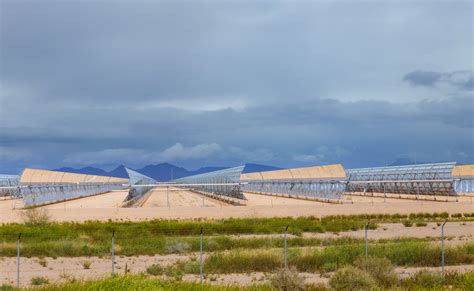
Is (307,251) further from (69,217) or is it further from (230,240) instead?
(69,217)

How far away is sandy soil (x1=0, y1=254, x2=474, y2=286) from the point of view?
14.8 m

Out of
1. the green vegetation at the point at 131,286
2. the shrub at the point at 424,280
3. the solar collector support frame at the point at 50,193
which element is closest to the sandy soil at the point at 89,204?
the solar collector support frame at the point at 50,193

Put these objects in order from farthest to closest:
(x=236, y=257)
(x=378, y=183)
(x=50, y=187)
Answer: (x=378, y=183) < (x=50, y=187) < (x=236, y=257)

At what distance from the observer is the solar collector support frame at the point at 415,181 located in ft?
165

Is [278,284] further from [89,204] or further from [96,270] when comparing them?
[89,204]

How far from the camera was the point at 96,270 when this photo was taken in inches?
653

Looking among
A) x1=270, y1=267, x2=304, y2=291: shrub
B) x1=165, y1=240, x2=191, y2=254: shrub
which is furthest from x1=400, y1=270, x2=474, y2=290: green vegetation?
x1=165, y1=240, x2=191, y2=254: shrub

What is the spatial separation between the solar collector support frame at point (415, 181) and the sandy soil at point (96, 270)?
34.9 meters

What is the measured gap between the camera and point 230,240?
21.3 meters

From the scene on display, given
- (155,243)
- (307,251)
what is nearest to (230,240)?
(155,243)

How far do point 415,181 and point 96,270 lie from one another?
4254 cm

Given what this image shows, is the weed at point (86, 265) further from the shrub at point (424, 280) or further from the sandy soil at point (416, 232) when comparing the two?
the sandy soil at point (416, 232)

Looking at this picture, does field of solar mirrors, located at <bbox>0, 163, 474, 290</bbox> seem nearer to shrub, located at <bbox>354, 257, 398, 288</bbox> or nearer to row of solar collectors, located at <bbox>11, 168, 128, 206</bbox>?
shrub, located at <bbox>354, 257, 398, 288</bbox>

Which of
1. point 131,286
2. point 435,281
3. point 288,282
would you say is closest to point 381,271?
point 435,281
